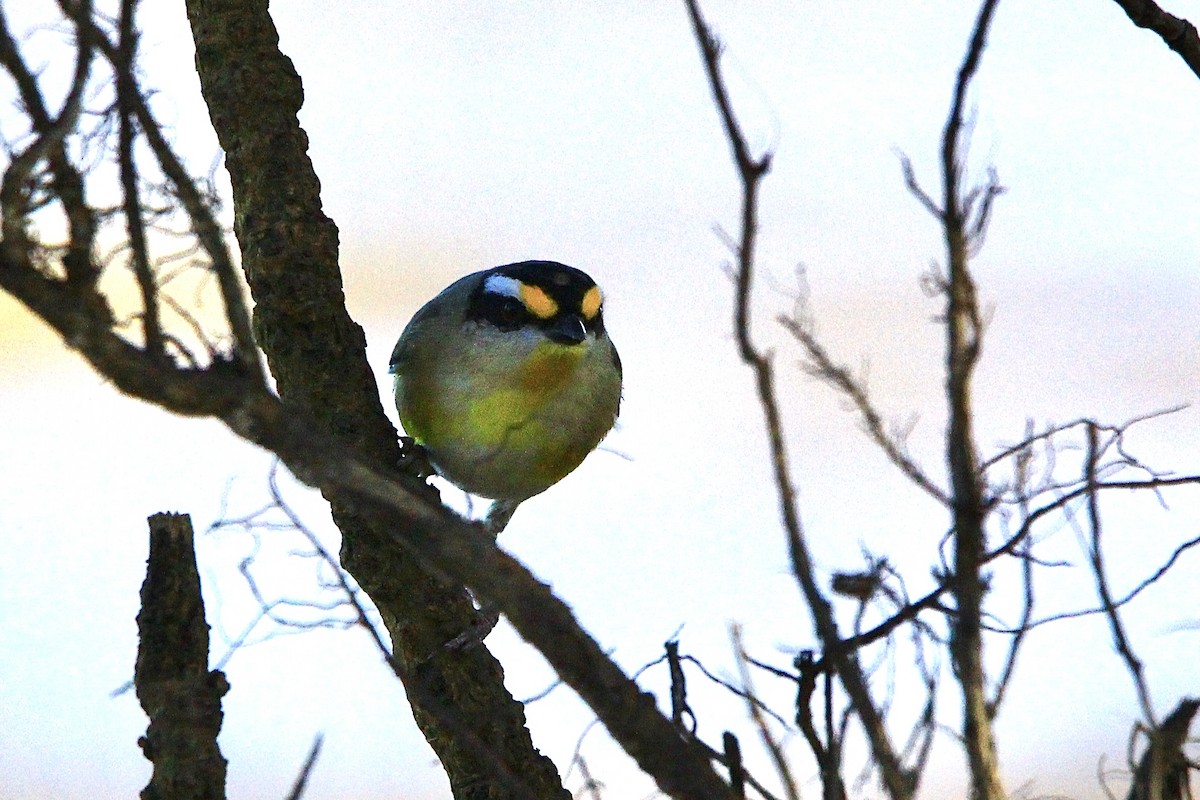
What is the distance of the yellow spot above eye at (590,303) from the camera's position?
2809mm

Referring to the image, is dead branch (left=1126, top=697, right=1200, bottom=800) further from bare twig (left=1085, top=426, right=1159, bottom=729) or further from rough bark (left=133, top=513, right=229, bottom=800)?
rough bark (left=133, top=513, right=229, bottom=800)

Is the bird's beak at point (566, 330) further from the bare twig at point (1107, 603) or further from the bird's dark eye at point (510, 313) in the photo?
the bare twig at point (1107, 603)

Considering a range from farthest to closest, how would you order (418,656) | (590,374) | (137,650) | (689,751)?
(590,374), (418,656), (137,650), (689,751)

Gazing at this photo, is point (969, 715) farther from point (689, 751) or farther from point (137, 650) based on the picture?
point (137, 650)

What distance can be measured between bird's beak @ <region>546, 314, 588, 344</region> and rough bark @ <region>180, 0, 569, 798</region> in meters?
0.44

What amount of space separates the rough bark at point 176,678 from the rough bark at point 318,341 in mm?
769

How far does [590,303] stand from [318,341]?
0.63 metres

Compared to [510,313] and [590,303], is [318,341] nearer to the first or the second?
[510,313]

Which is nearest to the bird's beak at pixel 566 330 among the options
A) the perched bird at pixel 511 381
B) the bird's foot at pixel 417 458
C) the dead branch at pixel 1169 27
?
the perched bird at pixel 511 381

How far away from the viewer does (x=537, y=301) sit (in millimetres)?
2770

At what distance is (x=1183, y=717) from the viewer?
1.19 meters

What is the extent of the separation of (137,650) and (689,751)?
0.55m

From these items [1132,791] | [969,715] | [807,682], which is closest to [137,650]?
[807,682]

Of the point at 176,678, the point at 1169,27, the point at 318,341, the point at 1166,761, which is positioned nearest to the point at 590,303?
the point at 318,341
